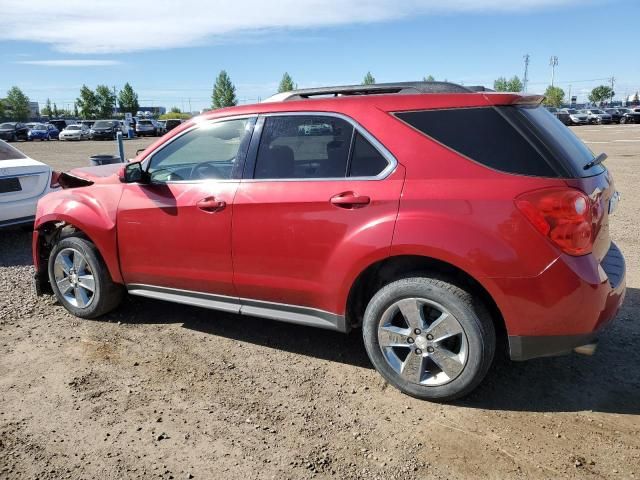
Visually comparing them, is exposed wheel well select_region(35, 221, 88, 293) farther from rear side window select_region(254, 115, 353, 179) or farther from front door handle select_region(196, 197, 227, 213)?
rear side window select_region(254, 115, 353, 179)

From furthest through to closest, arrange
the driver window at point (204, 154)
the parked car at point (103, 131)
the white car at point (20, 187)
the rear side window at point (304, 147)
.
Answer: the parked car at point (103, 131) < the white car at point (20, 187) < the driver window at point (204, 154) < the rear side window at point (304, 147)

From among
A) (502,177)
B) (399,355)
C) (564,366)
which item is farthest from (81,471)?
(564,366)

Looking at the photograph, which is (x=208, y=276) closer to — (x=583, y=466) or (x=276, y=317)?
(x=276, y=317)

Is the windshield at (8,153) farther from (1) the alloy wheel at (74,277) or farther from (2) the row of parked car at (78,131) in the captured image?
(2) the row of parked car at (78,131)

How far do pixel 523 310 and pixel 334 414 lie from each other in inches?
48.4

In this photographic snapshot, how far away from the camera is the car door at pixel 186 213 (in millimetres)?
3770

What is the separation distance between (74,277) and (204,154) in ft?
5.50

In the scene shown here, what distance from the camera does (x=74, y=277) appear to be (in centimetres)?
464

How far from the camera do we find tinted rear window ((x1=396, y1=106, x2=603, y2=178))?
2883 mm

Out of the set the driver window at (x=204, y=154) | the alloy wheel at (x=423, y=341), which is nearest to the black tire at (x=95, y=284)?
the driver window at (x=204, y=154)

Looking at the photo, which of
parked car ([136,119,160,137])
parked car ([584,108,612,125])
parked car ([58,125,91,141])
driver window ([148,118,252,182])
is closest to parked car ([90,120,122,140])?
parked car ([58,125,91,141])

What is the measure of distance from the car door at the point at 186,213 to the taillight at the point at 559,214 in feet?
6.30

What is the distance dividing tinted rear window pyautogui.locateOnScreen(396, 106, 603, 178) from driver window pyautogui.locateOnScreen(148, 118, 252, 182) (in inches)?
51.0

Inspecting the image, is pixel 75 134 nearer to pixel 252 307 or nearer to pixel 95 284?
pixel 95 284
